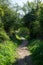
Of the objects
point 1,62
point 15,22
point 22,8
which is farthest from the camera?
point 22,8

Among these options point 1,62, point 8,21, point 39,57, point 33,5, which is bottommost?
point 1,62

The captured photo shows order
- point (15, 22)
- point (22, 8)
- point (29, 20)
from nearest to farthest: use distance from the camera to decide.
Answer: point (15, 22), point (29, 20), point (22, 8)

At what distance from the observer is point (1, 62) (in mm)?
15844

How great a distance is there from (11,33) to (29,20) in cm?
1004

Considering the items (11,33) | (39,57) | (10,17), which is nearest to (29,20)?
(11,33)

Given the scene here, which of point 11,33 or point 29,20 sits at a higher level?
point 29,20

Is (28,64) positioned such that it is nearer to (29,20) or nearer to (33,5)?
(29,20)

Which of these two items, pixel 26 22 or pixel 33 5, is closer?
pixel 26 22

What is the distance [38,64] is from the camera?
1686 centimetres

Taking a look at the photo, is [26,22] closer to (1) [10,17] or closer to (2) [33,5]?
(2) [33,5]

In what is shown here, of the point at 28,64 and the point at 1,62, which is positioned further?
the point at 28,64

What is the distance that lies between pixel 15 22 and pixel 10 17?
10.6 feet

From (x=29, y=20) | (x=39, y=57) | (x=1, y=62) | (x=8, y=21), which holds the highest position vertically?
(x=29, y=20)

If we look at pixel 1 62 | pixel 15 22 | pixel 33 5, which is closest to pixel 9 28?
pixel 15 22
